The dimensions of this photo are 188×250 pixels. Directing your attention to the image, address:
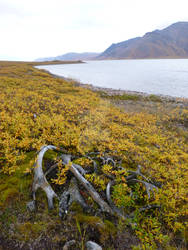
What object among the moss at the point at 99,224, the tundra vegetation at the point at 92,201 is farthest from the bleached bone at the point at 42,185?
the moss at the point at 99,224

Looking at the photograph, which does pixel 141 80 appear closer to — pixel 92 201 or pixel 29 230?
pixel 92 201

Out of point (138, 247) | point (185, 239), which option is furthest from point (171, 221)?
point (138, 247)

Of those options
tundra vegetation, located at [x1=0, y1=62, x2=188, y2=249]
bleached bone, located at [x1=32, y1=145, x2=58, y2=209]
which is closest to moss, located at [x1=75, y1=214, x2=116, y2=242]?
tundra vegetation, located at [x1=0, y1=62, x2=188, y2=249]

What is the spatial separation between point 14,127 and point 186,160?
10.4 metres

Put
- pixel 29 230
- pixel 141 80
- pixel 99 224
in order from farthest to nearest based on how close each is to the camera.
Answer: pixel 141 80 < pixel 99 224 < pixel 29 230

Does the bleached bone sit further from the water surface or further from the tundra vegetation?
the water surface

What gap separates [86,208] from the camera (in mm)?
4316

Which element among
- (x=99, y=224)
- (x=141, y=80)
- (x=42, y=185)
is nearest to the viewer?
(x=99, y=224)

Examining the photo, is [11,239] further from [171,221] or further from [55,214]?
[171,221]

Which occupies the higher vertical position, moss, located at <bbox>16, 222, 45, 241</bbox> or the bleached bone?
the bleached bone

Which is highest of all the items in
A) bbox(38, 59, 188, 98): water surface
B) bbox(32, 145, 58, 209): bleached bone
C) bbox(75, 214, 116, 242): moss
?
bbox(38, 59, 188, 98): water surface

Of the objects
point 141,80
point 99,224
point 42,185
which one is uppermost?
point 141,80

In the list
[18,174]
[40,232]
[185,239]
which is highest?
[18,174]

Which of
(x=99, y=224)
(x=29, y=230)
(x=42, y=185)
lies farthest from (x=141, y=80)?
(x=29, y=230)
